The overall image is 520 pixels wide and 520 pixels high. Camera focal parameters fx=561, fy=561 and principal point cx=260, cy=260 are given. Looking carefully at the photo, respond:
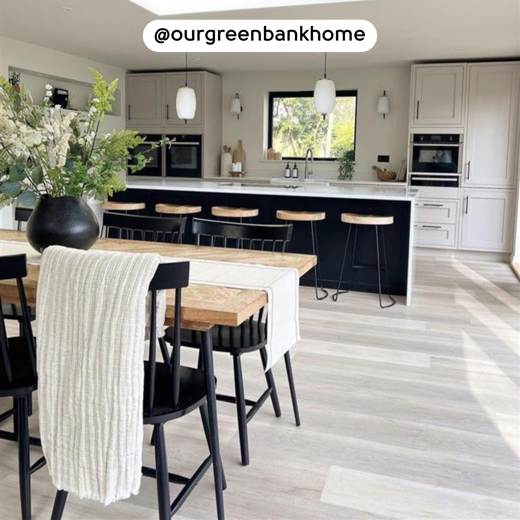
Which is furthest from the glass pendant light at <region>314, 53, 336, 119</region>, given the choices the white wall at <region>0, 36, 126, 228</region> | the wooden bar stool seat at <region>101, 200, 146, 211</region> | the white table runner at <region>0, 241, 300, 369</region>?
the white wall at <region>0, 36, 126, 228</region>

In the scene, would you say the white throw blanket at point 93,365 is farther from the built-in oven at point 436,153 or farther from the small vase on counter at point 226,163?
the small vase on counter at point 226,163

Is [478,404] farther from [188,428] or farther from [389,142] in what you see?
[389,142]

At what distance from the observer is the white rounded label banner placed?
4.92m

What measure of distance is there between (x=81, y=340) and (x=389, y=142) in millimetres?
6380

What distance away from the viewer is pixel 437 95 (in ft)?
21.7

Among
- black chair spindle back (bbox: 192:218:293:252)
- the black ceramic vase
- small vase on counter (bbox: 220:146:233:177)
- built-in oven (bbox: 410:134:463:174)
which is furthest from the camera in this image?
small vase on counter (bbox: 220:146:233:177)

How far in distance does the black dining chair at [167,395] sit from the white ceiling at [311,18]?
3433 mm

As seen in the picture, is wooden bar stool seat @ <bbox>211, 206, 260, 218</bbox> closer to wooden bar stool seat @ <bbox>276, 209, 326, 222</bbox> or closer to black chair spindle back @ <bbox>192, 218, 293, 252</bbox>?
wooden bar stool seat @ <bbox>276, 209, 326, 222</bbox>

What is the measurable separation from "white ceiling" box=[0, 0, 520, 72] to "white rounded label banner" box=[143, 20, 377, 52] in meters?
0.15

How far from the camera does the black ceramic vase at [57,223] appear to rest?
1965mm

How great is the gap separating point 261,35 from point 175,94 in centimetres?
259

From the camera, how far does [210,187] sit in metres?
5.21

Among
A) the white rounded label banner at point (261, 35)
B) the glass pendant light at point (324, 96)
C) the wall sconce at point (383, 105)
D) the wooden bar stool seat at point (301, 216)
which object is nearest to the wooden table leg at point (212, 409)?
the wooden bar stool seat at point (301, 216)

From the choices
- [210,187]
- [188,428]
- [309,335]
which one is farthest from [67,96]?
[188,428]
